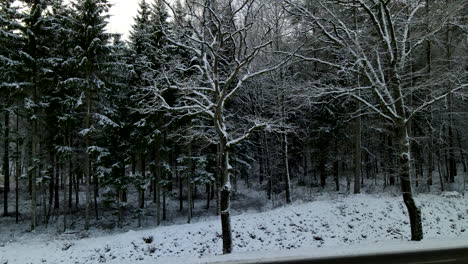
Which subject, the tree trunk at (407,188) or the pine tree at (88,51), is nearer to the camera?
the tree trunk at (407,188)

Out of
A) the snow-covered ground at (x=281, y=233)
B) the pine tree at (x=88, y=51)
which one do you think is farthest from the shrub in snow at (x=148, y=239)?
the pine tree at (x=88, y=51)

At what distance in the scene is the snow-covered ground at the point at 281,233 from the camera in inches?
547

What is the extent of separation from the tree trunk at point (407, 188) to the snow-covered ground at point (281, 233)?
259cm

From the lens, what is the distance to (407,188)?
11.2m

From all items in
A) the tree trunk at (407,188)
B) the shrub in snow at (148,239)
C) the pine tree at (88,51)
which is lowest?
the shrub in snow at (148,239)

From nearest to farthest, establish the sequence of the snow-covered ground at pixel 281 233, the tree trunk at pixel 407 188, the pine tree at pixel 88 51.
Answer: the tree trunk at pixel 407 188, the snow-covered ground at pixel 281 233, the pine tree at pixel 88 51

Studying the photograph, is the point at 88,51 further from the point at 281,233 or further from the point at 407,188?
the point at 407,188

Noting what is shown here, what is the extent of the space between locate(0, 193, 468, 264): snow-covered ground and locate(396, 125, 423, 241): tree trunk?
102 inches

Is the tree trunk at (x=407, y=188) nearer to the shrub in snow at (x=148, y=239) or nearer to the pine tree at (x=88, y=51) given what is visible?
the shrub in snow at (x=148, y=239)

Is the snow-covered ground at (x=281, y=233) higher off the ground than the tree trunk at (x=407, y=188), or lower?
lower

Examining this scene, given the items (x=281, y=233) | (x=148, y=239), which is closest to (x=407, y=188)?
(x=281, y=233)

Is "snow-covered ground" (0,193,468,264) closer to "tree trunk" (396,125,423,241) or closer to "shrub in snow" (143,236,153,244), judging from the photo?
"shrub in snow" (143,236,153,244)

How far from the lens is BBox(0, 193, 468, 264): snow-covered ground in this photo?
13.9 metres

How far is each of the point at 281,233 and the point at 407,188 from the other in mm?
6366
